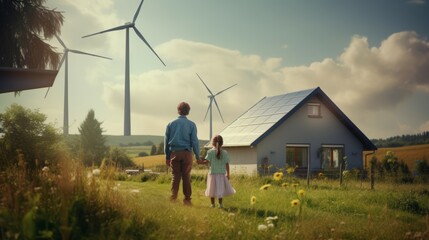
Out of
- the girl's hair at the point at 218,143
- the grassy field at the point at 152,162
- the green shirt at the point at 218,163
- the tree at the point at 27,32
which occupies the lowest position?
the grassy field at the point at 152,162

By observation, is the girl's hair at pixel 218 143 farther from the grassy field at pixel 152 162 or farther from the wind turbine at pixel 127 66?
the grassy field at pixel 152 162

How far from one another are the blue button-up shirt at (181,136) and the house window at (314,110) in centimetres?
1736

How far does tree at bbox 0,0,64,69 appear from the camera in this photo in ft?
60.0

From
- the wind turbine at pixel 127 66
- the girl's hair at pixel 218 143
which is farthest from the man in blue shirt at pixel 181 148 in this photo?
the wind turbine at pixel 127 66

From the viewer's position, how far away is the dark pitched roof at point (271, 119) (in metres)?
23.2

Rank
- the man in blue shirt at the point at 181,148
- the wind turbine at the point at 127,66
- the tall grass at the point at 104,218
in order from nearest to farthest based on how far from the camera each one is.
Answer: the tall grass at the point at 104,218 → the man in blue shirt at the point at 181,148 → the wind turbine at the point at 127,66

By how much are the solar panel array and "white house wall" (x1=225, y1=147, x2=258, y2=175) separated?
72 cm

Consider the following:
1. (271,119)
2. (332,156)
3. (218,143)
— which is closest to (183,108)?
(218,143)

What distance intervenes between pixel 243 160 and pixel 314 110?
17.6 feet

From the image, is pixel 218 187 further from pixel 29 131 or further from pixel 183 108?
pixel 29 131

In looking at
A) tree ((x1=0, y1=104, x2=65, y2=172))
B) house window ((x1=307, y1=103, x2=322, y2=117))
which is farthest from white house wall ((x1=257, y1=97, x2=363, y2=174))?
tree ((x1=0, y1=104, x2=65, y2=172))

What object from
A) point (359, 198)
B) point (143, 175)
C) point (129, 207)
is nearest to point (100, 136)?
point (143, 175)

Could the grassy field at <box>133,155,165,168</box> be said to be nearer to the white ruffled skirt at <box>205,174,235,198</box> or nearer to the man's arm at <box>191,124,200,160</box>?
the white ruffled skirt at <box>205,174,235,198</box>

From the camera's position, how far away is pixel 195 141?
8953 millimetres
